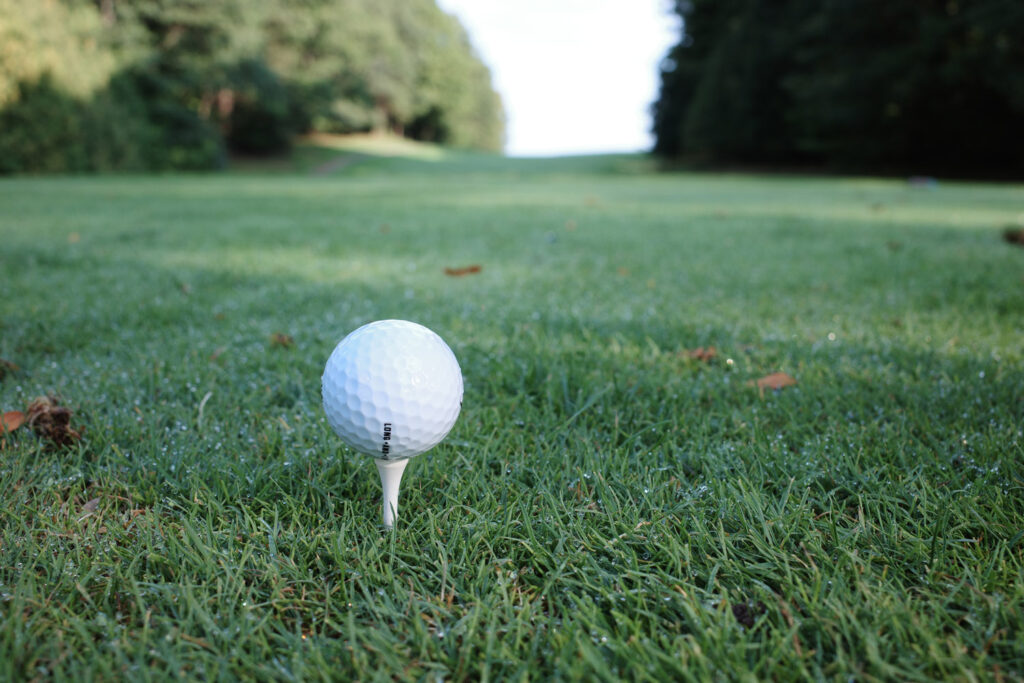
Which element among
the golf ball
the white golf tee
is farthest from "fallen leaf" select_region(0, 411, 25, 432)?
the white golf tee

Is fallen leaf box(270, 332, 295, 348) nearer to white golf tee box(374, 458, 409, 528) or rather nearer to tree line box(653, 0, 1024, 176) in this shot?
white golf tee box(374, 458, 409, 528)

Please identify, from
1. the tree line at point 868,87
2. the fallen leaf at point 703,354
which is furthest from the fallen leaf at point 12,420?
the tree line at point 868,87

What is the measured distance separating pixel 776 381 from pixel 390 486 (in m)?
1.39

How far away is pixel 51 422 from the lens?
1.70m

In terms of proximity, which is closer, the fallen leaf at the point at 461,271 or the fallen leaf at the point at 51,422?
the fallen leaf at the point at 51,422

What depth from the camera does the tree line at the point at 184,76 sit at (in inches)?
690

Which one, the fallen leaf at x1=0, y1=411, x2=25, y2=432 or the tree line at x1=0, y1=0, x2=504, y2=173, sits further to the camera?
the tree line at x1=0, y1=0, x2=504, y2=173

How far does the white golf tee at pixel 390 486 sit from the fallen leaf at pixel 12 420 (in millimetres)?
1145

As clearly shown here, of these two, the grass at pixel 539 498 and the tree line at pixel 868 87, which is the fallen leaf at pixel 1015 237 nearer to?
the grass at pixel 539 498

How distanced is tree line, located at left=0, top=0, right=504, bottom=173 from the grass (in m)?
19.1

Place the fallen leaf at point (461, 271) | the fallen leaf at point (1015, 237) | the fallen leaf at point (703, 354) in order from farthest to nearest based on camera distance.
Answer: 1. the fallen leaf at point (1015, 237)
2. the fallen leaf at point (461, 271)
3. the fallen leaf at point (703, 354)

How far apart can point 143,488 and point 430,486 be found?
69 centimetres

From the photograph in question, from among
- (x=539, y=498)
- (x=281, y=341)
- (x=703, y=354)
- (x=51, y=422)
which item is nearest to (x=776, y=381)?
(x=703, y=354)

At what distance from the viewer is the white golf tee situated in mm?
1317
